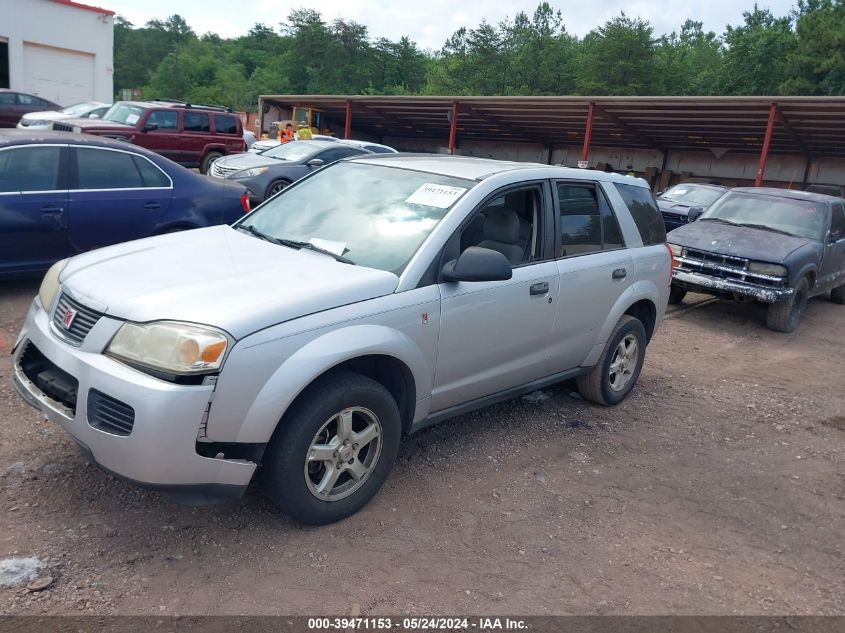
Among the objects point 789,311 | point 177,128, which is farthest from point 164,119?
point 789,311

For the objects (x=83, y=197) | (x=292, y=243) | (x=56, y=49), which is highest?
(x=56, y=49)

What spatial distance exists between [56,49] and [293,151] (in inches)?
794

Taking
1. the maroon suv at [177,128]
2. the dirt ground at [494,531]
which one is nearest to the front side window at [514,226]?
the dirt ground at [494,531]

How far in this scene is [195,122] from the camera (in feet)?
56.0

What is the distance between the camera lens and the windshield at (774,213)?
9.55 meters

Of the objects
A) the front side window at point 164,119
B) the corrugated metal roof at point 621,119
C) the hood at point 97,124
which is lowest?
the hood at point 97,124

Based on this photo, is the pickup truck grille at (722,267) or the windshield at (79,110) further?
the windshield at (79,110)

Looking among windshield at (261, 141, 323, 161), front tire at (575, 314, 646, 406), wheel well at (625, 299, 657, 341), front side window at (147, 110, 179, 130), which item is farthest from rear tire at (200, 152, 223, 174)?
front tire at (575, 314, 646, 406)

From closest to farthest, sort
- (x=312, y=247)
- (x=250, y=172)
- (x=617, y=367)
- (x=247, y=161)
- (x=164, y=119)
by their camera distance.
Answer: (x=312, y=247) → (x=617, y=367) → (x=250, y=172) → (x=247, y=161) → (x=164, y=119)

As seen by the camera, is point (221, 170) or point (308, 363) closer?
point (308, 363)

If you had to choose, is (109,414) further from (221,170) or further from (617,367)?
(221,170)

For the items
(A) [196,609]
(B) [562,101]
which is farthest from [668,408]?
(B) [562,101]

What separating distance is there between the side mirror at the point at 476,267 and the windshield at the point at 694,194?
1242cm

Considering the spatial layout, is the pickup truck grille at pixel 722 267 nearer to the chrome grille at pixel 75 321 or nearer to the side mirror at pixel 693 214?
the side mirror at pixel 693 214
